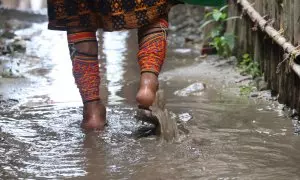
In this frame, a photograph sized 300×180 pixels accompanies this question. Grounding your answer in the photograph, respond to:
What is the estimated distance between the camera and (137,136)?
11.5 ft

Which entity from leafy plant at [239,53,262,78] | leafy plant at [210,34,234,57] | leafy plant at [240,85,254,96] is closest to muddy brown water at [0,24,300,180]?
leafy plant at [240,85,254,96]

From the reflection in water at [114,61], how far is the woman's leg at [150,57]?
0.99m

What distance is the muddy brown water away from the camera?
2.86m

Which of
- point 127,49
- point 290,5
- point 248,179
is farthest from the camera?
point 127,49

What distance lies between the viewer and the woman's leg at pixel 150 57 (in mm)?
3504

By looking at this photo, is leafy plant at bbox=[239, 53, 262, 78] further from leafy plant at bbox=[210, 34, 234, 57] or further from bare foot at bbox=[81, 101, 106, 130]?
bare foot at bbox=[81, 101, 106, 130]

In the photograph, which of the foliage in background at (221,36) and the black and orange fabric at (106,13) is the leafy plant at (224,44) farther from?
the black and orange fabric at (106,13)

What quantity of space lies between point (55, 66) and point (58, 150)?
333cm

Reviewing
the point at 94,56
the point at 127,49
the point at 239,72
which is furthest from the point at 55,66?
the point at 94,56

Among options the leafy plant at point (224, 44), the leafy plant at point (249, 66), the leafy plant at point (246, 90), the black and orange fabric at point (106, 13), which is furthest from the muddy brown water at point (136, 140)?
the leafy plant at point (224, 44)

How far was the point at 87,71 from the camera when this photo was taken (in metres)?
3.72

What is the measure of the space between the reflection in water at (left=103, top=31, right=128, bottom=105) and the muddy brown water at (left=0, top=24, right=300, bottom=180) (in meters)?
0.02

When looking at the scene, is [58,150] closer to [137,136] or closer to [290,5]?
[137,136]

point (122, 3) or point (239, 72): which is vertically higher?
point (122, 3)
